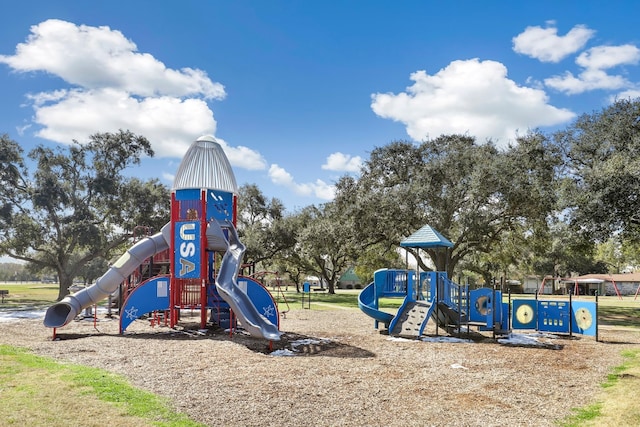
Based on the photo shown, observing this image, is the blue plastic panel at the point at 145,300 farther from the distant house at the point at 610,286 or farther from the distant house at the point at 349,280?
the distant house at the point at 349,280

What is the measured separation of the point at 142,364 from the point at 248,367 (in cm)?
232

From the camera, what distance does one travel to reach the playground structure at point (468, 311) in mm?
16203

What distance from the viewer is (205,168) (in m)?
18.5

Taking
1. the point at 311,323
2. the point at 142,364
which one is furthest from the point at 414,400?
the point at 311,323

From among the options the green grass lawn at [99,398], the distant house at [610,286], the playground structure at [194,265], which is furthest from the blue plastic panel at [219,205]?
the distant house at [610,286]

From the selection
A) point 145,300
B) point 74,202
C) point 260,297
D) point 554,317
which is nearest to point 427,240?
point 554,317

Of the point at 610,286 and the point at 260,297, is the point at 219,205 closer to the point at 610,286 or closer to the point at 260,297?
the point at 260,297

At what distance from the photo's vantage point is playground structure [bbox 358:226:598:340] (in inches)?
638

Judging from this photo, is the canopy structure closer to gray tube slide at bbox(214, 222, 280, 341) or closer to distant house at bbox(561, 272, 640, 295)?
gray tube slide at bbox(214, 222, 280, 341)

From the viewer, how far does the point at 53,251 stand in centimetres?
3469

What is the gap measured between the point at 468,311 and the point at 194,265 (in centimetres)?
924

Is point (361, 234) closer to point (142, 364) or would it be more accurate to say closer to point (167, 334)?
point (167, 334)

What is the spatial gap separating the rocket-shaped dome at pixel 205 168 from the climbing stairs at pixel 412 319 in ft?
25.1

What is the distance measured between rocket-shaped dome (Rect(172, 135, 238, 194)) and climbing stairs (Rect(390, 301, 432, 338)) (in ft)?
25.1
